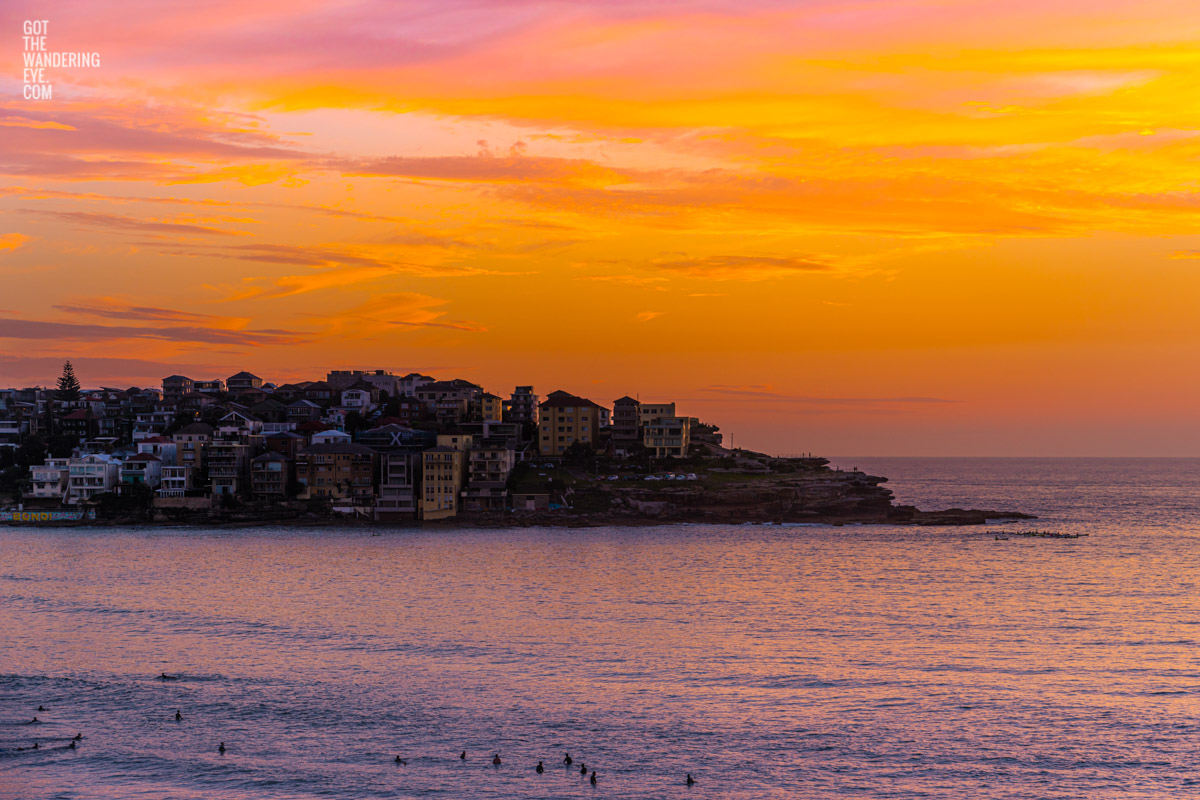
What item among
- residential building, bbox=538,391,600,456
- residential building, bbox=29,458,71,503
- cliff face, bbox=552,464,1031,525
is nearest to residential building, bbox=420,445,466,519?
cliff face, bbox=552,464,1031,525

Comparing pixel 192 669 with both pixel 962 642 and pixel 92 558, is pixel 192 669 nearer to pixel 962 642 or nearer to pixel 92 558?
pixel 962 642

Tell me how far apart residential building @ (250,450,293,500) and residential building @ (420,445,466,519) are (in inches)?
747

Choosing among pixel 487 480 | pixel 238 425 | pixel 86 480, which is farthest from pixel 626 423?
pixel 86 480

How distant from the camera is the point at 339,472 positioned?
12438 centimetres

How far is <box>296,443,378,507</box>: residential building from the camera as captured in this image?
405 feet

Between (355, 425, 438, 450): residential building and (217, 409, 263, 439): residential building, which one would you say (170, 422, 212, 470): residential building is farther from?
(355, 425, 438, 450): residential building

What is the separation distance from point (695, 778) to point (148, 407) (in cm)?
14759

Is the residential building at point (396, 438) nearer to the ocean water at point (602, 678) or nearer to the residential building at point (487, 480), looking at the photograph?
the residential building at point (487, 480)

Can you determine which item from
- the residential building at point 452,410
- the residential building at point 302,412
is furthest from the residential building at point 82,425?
the residential building at point 452,410

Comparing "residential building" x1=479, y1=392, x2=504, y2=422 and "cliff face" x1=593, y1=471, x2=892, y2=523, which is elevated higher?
"residential building" x1=479, y1=392, x2=504, y2=422

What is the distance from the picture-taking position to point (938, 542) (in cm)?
9900

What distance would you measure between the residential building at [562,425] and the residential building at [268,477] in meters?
37.3

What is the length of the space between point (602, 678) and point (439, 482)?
77.9 meters

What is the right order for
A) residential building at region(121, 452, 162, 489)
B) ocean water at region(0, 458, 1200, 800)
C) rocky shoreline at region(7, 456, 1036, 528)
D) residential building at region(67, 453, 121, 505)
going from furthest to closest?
residential building at region(121, 452, 162, 489) → residential building at region(67, 453, 121, 505) → rocky shoreline at region(7, 456, 1036, 528) → ocean water at region(0, 458, 1200, 800)
